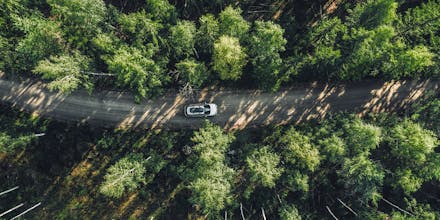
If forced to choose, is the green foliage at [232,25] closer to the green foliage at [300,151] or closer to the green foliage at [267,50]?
the green foliage at [267,50]

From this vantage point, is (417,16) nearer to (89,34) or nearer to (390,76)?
(390,76)

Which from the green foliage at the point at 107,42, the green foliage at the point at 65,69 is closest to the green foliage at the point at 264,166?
the green foliage at the point at 107,42

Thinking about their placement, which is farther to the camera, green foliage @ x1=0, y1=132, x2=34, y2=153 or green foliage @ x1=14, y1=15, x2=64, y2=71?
green foliage @ x1=0, y1=132, x2=34, y2=153

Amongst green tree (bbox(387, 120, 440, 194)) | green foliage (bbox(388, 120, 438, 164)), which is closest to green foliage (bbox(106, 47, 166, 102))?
green foliage (bbox(388, 120, 438, 164))

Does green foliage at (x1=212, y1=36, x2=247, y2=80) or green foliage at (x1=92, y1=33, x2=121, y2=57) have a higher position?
green foliage at (x1=92, y1=33, x2=121, y2=57)

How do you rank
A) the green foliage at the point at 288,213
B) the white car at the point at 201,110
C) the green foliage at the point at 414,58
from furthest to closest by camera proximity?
the white car at the point at 201,110, the green foliage at the point at 288,213, the green foliage at the point at 414,58

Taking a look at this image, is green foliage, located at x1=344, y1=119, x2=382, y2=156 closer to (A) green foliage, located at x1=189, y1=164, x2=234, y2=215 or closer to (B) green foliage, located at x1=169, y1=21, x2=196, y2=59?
(A) green foliage, located at x1=189, y1=164, x2=234, y2=215

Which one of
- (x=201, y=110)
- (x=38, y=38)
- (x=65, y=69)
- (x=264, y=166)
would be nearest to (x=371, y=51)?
(x=264, y=166)
